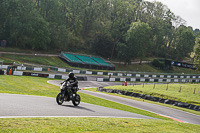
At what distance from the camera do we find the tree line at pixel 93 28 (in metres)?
65.4

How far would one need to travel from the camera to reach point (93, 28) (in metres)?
96.4

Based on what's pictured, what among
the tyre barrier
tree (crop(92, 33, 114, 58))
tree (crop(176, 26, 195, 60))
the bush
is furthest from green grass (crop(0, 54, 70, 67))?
tree (crop(176, 26, 195, 60))

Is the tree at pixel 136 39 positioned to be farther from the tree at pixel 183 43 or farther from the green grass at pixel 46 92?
the green grass at pixel 46 92

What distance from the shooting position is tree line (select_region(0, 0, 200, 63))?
214 ft

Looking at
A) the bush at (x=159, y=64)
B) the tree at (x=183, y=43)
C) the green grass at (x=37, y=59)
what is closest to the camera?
the green grass at (x=37, y=59)

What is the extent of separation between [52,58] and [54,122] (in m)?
58.3

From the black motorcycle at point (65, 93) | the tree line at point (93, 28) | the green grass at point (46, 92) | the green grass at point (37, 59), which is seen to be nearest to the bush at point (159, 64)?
the tree line at point (93, 28)

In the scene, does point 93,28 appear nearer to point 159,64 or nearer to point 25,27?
point 159,64

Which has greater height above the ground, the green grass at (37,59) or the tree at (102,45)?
the tree at (102,45)

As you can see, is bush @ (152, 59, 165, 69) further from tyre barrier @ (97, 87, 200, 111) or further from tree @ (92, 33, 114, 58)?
tyre barrier @ (97, 87, 200, 111)

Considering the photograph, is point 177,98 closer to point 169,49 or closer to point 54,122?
point 54,122

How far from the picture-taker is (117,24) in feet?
288

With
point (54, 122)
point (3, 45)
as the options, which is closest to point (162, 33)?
point (3, 45)

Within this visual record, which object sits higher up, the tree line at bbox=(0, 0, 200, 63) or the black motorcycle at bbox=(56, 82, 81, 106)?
the tree line at bbox=(0, 0, 200, 63)
